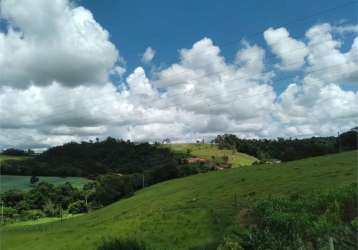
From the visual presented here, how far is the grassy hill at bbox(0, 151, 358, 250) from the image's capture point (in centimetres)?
4284

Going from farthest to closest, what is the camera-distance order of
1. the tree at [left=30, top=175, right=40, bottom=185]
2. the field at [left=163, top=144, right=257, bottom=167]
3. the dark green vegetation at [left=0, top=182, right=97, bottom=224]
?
1. the field at [left=163, top=144, right=257, bottom=167]
2. the tree at [left=30, top=175, right=40, bottom=185]
3. the dark green vegetation at [left=0, top=182, right=97, bottom=224]

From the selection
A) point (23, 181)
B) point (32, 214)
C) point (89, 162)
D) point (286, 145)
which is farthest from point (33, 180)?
point (286, 145)

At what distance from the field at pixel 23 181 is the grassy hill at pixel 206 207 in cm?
7387

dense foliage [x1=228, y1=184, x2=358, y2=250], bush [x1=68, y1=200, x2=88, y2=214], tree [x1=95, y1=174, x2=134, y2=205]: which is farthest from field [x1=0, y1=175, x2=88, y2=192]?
dense foliage [x1=228, y1=184, x2=358, y2=250]

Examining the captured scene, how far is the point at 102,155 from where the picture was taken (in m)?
199

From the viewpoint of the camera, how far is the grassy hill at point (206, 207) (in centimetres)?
4284

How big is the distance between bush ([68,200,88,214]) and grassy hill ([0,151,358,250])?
1680 inches

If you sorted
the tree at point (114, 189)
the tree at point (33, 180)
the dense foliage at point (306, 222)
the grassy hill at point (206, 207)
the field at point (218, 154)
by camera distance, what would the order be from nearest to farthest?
the dense foliage at point (306, 222) < the grassy hill at point (206, 207) < the tree at point (114, 189) < the tree at point (33, 180) < the field at point (218, 154)

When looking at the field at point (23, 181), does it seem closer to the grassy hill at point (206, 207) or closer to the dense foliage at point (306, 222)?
the grassy hill at point (206, 207)

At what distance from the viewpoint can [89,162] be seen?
18288cm

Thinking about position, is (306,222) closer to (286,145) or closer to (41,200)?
(41,200)

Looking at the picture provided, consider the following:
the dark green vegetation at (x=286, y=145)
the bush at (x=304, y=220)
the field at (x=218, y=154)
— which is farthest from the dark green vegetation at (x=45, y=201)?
the bush at (x=304, y=220)

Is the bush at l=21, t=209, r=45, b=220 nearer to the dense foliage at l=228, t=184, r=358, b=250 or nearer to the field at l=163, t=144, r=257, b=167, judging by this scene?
the field at l=163, t=144, r=257, b=167

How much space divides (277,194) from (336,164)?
15339 mm
